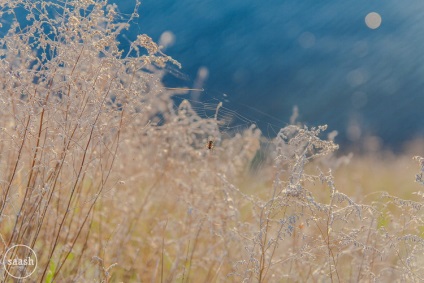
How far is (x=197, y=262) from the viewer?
3246 mm

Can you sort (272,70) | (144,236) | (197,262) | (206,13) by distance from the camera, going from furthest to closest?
(206,13)
(272,70)
(144,236)
(197,262)

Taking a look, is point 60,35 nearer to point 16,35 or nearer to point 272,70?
point 16,35

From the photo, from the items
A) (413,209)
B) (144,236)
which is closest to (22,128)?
(413,209)

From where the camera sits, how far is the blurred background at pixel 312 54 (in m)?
28.6

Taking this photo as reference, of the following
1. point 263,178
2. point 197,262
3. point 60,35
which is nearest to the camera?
point 60,35

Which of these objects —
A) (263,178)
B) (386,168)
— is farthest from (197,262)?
(386,168)

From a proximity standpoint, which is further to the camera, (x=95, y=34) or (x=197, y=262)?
(x=197, y=262)

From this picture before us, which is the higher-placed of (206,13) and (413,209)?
(206,13)

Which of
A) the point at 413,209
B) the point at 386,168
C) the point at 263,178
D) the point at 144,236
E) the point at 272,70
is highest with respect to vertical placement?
the point at 272,70

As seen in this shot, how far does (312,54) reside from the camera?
37.0m

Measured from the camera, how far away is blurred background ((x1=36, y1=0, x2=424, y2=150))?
28594mm

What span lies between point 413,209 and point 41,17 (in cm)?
141

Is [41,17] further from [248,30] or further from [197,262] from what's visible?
[248,30]

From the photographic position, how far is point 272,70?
3244cm
